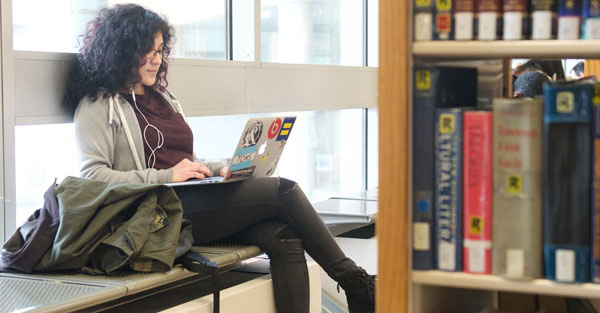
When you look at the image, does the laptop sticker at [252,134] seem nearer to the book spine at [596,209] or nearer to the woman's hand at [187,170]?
the woman's hand at [187,170]

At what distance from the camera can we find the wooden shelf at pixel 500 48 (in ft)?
3.39

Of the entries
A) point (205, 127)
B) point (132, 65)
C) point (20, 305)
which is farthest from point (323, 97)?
point (20, 305)

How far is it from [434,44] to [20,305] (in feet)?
4.09

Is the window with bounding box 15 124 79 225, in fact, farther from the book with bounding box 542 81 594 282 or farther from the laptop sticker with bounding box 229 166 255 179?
the book with bounding box 542 81 594 282

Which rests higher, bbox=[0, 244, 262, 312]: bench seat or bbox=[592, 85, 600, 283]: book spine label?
bbox=[592, 85, 600, 283]: book spine label

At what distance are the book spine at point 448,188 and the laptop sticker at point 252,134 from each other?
1.35 meters

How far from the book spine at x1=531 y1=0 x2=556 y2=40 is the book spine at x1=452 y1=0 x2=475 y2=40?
82 mm

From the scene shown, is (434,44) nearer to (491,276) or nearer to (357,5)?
(491,276)

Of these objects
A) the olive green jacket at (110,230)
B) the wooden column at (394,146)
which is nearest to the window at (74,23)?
the olive green jacket at (110,230)

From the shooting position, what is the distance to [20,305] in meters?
1.85

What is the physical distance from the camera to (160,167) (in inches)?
103

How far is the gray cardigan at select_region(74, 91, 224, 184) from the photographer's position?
7.94 feet

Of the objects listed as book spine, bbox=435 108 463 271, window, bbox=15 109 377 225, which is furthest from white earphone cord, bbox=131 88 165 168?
book spine, bbox=435 108 463 271

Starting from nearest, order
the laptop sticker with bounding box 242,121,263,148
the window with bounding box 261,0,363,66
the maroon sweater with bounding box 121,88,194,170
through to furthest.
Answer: the laptop sticker with bounding box 242,121,263,148 → the maroon sweater with bounding box 121,88,194,170 → the window with bounding box 261,0,363,66
